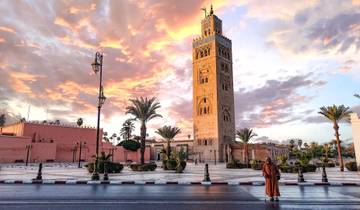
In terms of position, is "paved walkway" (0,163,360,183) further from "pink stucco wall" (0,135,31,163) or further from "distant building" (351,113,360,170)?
"pink stucco wall" (0,135,31,163)

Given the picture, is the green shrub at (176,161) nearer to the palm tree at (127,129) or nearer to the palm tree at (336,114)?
the palm tree at (336,114)

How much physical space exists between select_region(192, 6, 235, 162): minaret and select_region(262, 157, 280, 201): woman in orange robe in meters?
54.7

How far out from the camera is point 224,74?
236 feet

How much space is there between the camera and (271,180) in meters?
8.59

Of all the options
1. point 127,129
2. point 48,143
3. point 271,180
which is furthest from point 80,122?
point 271,180

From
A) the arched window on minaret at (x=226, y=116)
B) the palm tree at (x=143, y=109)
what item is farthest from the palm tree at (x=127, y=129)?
the palm tree at (x=143, y=109)

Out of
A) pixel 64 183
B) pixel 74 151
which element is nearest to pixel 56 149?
pixel 74 151

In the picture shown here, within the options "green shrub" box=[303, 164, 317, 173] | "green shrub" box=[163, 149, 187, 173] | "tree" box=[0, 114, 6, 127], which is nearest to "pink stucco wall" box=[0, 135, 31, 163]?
"green shrub" box=[163, 149, 187, 173]

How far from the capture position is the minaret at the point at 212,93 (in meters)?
65.0

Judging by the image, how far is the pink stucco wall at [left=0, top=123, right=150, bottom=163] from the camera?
49.2 m

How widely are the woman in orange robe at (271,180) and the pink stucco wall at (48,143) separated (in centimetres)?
4717

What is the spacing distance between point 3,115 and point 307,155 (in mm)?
98894

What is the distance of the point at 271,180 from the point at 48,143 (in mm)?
54702

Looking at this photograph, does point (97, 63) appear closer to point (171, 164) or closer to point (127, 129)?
point (171, 164)
